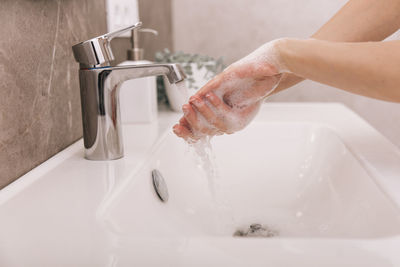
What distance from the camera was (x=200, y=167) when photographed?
791mm

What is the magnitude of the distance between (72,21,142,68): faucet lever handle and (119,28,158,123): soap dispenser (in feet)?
0.82

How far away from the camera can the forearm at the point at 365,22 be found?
0.68 m

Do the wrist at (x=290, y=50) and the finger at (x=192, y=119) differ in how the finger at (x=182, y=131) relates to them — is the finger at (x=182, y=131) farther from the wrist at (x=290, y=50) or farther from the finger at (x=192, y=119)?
the wrist at (x=290, y=50)

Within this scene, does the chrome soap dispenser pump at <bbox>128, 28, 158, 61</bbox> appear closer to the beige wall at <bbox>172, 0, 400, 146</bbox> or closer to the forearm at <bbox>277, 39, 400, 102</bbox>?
the forearm at <bbox>277, 39, 400, 102</bbox>

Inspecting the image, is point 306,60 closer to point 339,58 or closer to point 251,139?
point 339,58

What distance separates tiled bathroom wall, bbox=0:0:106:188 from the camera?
0.50 meters

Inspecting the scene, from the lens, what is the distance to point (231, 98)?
22.9 inches

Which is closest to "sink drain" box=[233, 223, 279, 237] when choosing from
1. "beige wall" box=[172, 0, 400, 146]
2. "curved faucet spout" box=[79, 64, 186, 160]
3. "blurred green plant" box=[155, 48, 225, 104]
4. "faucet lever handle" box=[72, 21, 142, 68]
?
"curved faucet spout" box=[79, 64, 186, 160]

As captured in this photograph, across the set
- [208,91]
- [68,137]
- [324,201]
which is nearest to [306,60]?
[208,91]

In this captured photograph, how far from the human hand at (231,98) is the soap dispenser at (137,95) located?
0.26m

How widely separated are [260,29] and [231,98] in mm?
838

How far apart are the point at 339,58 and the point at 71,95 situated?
429 millimetres

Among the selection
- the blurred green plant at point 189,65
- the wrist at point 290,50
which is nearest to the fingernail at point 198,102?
the wrist at point 290,50

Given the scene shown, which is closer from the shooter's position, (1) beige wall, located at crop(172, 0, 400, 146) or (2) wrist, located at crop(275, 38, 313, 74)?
(2) wrist, located at crop(275, 38, 313, 74)
